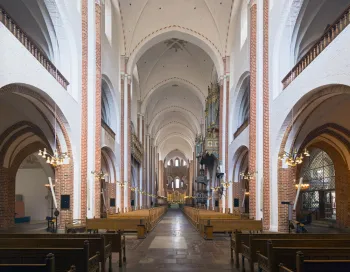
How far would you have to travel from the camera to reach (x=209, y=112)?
3288cm

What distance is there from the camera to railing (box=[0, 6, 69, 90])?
10.5 metres

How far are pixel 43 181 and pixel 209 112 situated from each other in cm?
1327

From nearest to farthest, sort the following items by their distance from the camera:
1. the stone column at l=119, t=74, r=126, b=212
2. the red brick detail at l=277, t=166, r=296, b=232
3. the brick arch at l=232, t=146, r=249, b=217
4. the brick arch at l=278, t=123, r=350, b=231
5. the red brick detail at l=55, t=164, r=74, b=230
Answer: the red brick detail at l=277, t=166, r=296, b=232, the red brick detail at l=55, t=164, r=74, b=230, the brick arch at l=278, t=123, r=350, b=231, the brick arch at l=232, t=146, r=249, b=217, the stone column at l=119, t=74, r=126, b=212

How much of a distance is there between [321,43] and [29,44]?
826 cm

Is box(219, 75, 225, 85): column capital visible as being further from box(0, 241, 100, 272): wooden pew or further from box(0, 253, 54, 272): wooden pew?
box(0, 253, 54, 272): wooden pew

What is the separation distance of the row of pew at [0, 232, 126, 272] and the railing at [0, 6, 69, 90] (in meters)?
5.37

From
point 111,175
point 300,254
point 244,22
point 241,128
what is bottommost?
point 300,254

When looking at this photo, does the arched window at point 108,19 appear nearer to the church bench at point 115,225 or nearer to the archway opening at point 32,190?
the archway opening at point 32,190

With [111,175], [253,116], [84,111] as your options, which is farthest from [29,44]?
[111,175]

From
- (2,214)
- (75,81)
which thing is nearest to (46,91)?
(75,81)

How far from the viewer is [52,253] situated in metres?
5.73

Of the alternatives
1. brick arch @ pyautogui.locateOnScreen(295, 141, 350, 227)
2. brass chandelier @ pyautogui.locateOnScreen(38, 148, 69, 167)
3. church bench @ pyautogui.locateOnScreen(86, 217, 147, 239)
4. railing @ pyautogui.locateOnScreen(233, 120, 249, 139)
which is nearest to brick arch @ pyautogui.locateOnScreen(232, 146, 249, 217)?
railing @ pyautogui.locateOnScreen(233, 120, 249, 139)

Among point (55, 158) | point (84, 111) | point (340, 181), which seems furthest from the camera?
point (340, 181)

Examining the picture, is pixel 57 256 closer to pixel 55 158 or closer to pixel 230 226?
pixel 55 158
